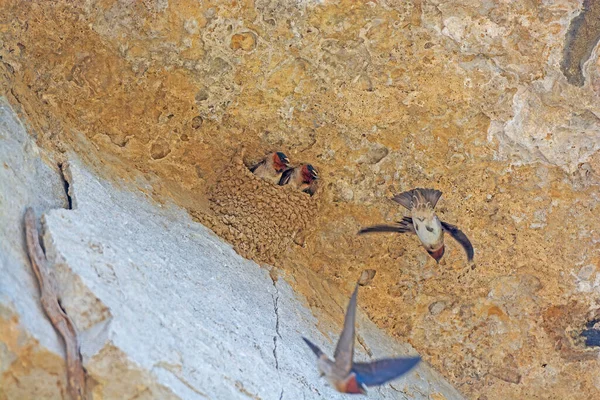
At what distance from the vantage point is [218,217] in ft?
14.4

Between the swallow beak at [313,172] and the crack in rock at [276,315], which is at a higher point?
the swallow beak at [313,172]

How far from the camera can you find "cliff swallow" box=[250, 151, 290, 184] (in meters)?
4.64

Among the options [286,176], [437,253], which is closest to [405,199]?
[437,253]

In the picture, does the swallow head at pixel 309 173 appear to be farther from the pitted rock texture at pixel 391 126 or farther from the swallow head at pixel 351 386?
the swallow head at pixel 351 386

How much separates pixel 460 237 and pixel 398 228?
1.12 feet

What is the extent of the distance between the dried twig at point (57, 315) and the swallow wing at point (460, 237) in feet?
7.38

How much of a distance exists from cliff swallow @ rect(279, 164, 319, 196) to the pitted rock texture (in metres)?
0.07

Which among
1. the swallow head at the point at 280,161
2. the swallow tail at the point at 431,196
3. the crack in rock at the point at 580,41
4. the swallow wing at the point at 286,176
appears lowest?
the swallow wing at the point at 286,176

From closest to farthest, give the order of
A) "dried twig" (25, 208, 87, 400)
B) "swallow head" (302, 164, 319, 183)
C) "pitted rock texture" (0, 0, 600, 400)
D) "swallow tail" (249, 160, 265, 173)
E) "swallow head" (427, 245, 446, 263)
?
"dried twig" (25, 208, 87, 400), "pitted rock texture" (0, 0, 600, 400), "swallow head" (427, 245, 446, 263), "swallow head" (302, 164, 319, 183), "swallow tail" (249, 160, 265, 173)

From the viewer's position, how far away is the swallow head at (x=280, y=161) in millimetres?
4625

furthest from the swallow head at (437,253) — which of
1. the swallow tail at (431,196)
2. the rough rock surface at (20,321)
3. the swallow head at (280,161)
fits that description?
the rough rock surface at (20,321)

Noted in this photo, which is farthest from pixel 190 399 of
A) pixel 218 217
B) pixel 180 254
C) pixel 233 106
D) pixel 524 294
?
pixel 524 294

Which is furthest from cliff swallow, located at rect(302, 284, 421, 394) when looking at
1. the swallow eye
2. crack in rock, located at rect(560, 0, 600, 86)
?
the swallow eye

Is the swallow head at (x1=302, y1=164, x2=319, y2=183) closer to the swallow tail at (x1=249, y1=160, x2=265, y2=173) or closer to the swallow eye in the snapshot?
the swallow eye
